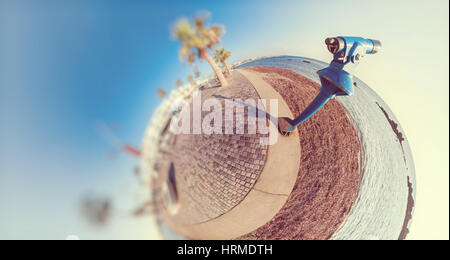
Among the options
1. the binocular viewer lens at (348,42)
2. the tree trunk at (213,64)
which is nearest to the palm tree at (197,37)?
the tree trunk at (213,64)

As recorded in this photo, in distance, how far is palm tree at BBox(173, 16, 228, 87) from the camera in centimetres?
216

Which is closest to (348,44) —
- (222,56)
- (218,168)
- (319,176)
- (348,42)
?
(348,42)

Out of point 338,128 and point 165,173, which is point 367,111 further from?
point 165,173

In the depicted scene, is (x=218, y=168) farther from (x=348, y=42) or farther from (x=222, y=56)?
(x=348, y=42)

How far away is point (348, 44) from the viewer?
1.99m

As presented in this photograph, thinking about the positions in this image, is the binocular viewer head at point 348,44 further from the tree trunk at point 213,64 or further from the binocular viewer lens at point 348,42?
the tree trunk at point 213,64

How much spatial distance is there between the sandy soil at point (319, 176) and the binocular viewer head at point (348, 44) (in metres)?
0.96

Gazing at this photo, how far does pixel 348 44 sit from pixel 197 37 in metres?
1.90

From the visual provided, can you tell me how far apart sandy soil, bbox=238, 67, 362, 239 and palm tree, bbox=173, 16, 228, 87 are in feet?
3.27

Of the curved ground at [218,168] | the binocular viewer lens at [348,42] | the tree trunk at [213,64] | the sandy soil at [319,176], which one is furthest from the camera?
the curved ground at [218,168]

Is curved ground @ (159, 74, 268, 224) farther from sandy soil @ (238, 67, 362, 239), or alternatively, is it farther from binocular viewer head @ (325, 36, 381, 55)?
binocular viewer head @ (325, 36, 381, 55)

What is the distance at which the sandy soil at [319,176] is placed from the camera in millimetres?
3062

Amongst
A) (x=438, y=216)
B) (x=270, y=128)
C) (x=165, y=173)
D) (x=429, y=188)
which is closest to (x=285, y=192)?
(x=270, y=128)
